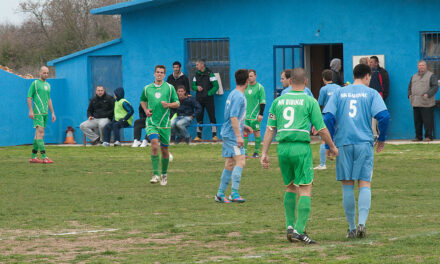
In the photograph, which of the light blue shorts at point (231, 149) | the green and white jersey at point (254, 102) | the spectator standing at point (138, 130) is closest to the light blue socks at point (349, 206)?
the light blue shorts at point (231, 149)

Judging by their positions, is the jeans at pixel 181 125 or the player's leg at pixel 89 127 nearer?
the jeans at pixel 181 125

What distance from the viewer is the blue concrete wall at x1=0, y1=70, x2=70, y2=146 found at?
86.6 feet

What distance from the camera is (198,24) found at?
25500 mm

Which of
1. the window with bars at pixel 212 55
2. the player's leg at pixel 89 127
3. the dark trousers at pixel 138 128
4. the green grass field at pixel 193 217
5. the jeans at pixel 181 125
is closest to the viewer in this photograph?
the green grass field at pixel 193 217

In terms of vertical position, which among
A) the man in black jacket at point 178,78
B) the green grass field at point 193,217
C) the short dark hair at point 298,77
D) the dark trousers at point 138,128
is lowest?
the green grass field at point 193,217

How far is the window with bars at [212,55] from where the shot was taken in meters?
25.4

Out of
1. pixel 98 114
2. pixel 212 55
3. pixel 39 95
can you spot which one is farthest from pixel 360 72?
pixel 212 55

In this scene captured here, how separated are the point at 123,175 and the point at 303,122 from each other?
26.8 ft

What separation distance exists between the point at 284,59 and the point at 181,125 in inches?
151

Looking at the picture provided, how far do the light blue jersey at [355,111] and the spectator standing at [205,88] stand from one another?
1560cm

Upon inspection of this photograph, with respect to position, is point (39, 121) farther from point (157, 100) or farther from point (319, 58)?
point (319, 58)

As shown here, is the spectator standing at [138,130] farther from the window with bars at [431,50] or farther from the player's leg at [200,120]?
the window with bars at [431,50]

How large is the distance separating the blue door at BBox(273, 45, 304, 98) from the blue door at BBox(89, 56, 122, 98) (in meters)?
5.03

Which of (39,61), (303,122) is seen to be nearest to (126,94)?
(303,122)
